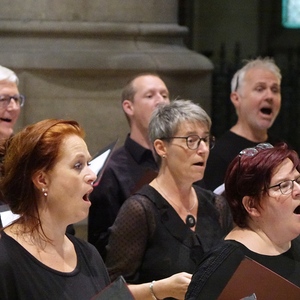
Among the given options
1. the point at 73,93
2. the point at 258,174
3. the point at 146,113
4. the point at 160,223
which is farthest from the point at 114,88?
the point at 258,174

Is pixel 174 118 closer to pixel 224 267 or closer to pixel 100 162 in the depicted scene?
pixel 100 162

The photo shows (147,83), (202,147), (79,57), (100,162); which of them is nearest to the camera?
(202,147)

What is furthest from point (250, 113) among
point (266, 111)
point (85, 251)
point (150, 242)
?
point (85, 251)

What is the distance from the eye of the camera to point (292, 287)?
12.4 ft

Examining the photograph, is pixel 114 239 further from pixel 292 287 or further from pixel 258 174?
pixel 292 287

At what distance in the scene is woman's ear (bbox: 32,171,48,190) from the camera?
3871 mm

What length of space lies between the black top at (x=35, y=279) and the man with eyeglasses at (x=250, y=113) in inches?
101

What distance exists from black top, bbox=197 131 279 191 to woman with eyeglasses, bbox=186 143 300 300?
1.93 metres

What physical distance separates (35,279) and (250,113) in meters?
3.27

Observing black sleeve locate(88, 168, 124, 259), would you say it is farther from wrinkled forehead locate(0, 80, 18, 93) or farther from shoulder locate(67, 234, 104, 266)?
shoulder locate(67, 234, 104, 266)

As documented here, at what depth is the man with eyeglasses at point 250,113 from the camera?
255 inches

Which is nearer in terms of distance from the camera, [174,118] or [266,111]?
[174,118]

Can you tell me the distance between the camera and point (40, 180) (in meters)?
3.88

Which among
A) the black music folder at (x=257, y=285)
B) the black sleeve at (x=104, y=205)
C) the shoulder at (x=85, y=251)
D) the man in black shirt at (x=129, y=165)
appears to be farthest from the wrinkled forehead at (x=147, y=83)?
the black music folder at (x=257, y=285)
